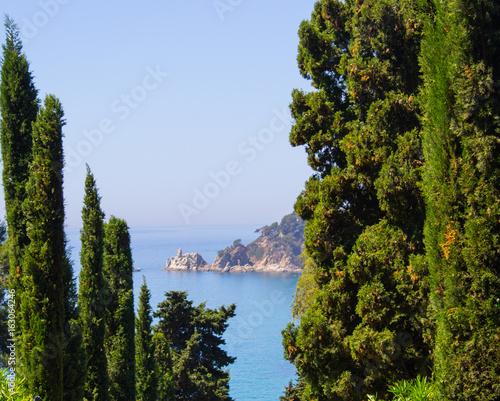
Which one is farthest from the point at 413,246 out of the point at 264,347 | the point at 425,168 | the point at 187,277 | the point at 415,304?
the point at 187,277

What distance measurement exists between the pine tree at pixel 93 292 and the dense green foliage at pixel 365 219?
15.4ft

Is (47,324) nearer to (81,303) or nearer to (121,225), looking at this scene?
(81,303)

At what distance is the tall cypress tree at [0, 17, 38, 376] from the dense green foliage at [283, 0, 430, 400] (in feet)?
18.7

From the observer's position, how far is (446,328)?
5.83m

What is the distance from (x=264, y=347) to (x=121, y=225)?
29793mm

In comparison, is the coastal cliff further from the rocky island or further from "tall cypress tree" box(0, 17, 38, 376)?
"tall cypress tree" box(0, 17, 38, 376)

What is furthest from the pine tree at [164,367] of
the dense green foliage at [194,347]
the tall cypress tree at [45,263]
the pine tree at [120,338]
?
the tall cypress tree at [45,263]

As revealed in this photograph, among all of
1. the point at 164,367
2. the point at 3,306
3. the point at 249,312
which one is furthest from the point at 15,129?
the point at 249,312

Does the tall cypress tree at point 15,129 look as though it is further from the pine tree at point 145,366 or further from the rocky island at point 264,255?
the rocky island at point 264,255

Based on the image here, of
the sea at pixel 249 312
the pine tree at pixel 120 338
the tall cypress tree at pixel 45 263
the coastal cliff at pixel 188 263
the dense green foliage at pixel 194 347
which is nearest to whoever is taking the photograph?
the tall cypress tree at pixel 45 263

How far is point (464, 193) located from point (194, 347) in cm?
1834

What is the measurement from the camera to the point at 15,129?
348 inches

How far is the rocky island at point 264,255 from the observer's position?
4210 inches

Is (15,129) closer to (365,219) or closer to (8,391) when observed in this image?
(8,391)
